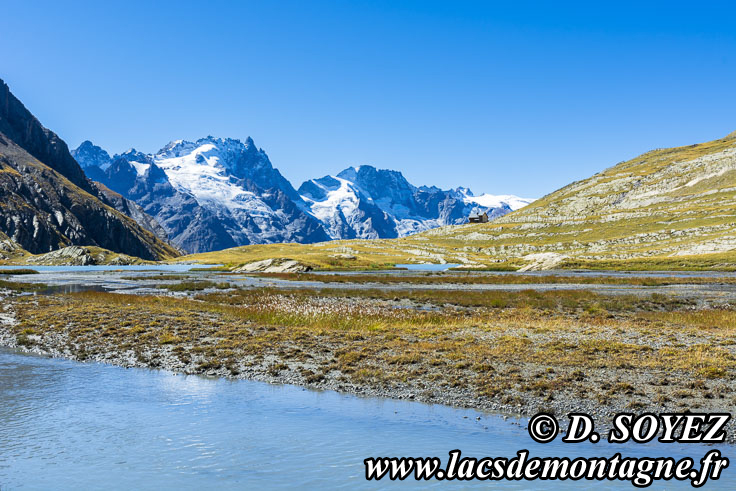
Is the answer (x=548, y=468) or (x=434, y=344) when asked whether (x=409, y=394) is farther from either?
(x=434, y=344)

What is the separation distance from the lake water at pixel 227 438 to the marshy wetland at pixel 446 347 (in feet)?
7.72

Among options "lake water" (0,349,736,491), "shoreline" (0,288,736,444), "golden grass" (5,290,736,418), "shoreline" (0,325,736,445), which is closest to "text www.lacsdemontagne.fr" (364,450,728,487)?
"lake water" (0,349,736,491)

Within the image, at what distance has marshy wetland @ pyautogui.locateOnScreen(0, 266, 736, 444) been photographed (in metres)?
19.3

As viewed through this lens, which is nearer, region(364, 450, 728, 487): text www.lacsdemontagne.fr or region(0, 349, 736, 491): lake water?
region(0, 349, 736, 491): lake water

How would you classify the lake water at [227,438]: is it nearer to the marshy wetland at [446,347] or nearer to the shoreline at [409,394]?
the shoreline at [409,394]

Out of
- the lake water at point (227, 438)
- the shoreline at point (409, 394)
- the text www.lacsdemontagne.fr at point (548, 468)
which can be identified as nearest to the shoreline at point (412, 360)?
the shoreline at point (409, 394)

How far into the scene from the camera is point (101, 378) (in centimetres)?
2248

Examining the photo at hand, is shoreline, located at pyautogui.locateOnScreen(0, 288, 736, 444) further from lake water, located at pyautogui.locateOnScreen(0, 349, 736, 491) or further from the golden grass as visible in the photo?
lake water, located at pyautogui.locateOnScreen(0, 349, 736, 491)

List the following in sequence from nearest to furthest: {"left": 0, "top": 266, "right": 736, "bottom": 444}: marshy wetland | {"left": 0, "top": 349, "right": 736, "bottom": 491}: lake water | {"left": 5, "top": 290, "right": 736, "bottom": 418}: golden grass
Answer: {"left": 0, "top": 349, "right": 736, "bottom": 491}: lake water → {"left": 0, "top": 266, "right": 736, "bottom": 444}: marshy wetland → {"left": 5, "top": 290, "right": 736, "bottom": 418}: golden grass

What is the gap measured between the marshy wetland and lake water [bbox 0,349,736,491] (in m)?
2.35

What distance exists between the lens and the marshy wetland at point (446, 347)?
63.4 ft

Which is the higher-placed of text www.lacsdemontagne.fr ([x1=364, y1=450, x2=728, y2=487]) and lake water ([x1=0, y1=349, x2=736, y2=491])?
lake water ([x1=0, y1=349, x2=736, y2=491])

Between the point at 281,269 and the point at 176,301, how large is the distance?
88.4 m

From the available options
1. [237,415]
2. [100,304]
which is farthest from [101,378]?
[100,304]
